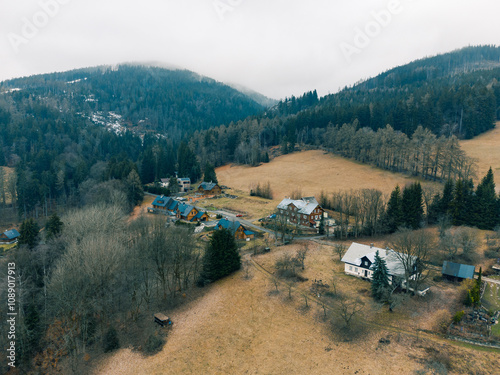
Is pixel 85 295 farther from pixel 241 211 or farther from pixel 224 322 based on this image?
pixel 241 211

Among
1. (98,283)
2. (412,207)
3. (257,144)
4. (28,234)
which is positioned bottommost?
(98,283)

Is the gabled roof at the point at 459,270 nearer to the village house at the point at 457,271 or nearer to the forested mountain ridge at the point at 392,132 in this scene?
the village house at the point at 457,271

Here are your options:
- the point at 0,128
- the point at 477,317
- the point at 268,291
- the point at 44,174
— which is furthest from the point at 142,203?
the point at 0,128

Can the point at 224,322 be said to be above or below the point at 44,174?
below

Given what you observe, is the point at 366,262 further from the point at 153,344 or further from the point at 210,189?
the point at 210,189

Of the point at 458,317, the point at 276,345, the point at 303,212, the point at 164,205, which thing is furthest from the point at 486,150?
the point at 164,205
